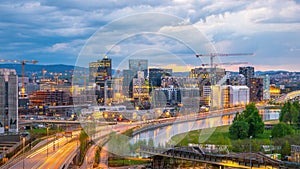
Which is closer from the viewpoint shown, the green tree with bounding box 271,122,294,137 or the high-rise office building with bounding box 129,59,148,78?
the high-rise office building with bounding box 129,59,148,78

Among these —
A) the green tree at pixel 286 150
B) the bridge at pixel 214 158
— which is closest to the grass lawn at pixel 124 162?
the bridge at pixel 214 158

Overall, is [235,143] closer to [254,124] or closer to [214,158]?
[254,124]

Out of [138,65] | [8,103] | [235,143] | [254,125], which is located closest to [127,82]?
[138,65]

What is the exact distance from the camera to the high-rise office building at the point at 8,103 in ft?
32.2

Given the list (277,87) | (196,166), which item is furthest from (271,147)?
(277,87)

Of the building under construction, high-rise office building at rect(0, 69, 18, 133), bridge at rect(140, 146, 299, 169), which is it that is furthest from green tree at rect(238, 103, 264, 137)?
the building under construction

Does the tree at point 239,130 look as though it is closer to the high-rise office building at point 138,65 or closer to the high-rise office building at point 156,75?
the high-rise office building at point 156,75

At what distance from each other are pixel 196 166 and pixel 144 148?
0.78 metres

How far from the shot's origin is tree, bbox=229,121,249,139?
8727 millimetres

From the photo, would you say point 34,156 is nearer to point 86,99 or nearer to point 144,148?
point 86,99

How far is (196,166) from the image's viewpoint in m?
5.82

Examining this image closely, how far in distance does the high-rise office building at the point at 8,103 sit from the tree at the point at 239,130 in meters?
4.79

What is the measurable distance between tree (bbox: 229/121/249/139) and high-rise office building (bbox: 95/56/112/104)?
275cm

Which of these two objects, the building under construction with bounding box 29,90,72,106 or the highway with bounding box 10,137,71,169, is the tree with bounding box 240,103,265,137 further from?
the building under construction with bounding box 29,90,72,106
